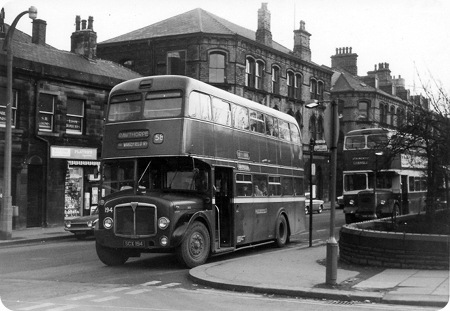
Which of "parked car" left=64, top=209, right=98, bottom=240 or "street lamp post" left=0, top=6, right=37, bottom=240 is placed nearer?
"street lamp post" left=0, top=6, right=37, bottom=240

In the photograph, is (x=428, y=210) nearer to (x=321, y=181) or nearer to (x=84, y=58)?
(x=84, y=58)

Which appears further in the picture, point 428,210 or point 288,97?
point 288,97

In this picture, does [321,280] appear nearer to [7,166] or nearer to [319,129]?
[7,166]

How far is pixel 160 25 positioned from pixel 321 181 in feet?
63.3

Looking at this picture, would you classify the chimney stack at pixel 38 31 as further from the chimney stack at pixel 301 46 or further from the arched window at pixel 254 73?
the chimney stack at pixel 301 46

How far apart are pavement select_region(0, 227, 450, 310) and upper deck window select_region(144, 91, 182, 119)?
3.40 metres

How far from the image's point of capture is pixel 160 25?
3472 centimetres

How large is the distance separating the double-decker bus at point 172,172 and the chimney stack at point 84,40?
19.1m

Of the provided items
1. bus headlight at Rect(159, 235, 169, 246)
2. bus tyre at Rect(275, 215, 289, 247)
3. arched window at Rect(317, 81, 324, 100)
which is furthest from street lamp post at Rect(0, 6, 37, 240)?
arched window at Rect(317, 81, 324, 100)

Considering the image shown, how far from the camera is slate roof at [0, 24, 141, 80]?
2645cm

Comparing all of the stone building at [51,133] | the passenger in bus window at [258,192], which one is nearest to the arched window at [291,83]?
the stone building at [51,133]

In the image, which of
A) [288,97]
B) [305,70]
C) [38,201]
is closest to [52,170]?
[38,201]

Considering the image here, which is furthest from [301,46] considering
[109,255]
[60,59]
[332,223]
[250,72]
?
[332,223]

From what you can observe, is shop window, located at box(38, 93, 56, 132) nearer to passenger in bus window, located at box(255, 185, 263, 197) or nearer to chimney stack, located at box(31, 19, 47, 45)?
chimney stack, located at box(31, 19, 47, 45)
